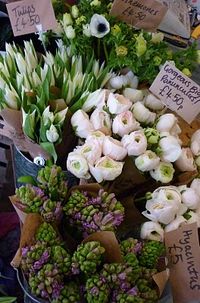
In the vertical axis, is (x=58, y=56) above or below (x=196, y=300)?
above

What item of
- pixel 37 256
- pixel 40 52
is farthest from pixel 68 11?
pixel 37 256

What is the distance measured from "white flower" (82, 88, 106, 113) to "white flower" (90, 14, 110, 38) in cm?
14

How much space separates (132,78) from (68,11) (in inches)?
9.5

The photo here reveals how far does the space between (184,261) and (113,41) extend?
0.48 m

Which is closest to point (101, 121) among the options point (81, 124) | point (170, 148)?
point (81, 124)

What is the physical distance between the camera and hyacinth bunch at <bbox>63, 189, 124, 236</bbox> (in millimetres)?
822

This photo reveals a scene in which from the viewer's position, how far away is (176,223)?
941 millimetres

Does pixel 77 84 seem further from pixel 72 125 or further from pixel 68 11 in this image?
pixel 68 11

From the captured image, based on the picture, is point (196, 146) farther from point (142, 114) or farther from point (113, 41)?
point (113, 41)

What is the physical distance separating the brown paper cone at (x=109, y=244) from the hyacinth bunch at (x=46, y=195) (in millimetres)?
70

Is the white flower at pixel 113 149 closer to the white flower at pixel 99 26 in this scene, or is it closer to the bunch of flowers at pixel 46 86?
the bunch of flowers at pixel 46 86

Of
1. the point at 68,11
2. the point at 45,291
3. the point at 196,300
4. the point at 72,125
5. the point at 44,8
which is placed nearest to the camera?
the point at 45,291

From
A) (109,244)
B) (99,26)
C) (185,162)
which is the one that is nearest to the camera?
(109,244)

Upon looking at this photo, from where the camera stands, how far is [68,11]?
1.26 m
